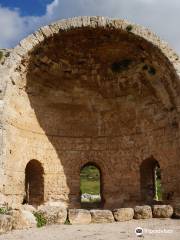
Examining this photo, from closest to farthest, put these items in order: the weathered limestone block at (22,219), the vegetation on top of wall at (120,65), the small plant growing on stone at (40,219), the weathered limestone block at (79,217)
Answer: the weathered limestone block at (22,219) → the small plant growing on stone at (40,219) → the weathered limestone block at (79,217) → the vegetation on top of wall at (120,65)

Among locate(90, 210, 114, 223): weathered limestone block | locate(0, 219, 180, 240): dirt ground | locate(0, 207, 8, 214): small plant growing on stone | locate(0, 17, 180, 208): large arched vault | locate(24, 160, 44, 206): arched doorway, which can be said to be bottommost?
locate(0, 219, 180, 240): dirt ground

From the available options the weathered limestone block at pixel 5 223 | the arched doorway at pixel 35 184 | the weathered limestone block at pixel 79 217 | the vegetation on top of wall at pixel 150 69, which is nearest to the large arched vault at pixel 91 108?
the vegetation on top of wall at pixel 150 69

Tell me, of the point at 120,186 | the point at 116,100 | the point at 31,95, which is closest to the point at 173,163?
the point at 120,186

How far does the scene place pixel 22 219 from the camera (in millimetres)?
9719

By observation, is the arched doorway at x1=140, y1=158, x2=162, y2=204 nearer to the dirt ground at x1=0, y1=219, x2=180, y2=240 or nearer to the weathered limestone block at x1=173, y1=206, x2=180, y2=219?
the weathered limestone block at x1=173, y1=206, x2=180, y2=219

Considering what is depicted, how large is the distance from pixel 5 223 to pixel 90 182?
64.7 ft

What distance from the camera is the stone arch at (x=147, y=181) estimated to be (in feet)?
46.7

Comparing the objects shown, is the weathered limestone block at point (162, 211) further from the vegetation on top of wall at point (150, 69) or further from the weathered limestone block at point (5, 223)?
the vegetation on top of wall at point (150, 69)

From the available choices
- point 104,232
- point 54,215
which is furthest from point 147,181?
point 104,232

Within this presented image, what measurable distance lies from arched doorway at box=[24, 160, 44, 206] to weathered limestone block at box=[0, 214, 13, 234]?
15.3 ft

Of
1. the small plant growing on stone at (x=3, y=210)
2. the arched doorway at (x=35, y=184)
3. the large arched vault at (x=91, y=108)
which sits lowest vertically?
the small plant growing on stone at (x=3, y=210)

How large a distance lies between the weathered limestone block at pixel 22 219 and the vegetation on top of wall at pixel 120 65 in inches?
265

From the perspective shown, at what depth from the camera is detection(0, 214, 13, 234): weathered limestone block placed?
27.9 ft

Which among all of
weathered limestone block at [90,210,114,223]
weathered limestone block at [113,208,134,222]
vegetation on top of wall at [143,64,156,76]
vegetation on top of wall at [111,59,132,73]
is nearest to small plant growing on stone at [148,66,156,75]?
vegetation on top of wall at [143,64,156,76]
